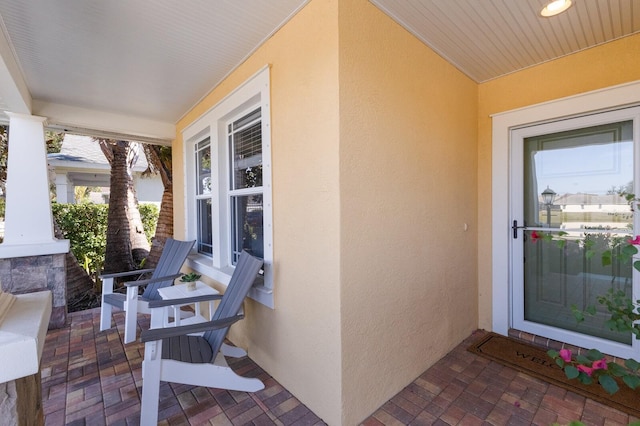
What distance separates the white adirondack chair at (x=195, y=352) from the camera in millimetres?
1796

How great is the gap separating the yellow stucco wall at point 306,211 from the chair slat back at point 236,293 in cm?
20

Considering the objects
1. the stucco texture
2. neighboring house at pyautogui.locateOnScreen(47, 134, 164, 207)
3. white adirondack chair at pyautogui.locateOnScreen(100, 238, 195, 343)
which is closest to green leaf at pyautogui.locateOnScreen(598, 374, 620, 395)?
the stucco texture

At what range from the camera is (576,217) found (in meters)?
2.79

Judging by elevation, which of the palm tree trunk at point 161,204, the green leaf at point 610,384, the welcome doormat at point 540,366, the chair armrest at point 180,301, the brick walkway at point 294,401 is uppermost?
the palm tree trunk at point 161,204

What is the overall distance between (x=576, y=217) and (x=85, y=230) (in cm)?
844

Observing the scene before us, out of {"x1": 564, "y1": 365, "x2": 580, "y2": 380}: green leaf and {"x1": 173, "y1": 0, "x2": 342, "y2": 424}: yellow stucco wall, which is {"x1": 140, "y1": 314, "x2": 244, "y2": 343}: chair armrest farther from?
{"x1": 564, "y1": 365, "x2": 580, "y2": 380}: green leaf

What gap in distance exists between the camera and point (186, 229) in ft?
14.4

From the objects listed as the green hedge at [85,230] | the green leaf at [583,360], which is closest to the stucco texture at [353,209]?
the green leaf at [583,360]

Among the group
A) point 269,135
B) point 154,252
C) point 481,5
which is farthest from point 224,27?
point 154,252

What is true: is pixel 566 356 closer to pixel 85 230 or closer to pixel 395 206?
pixel 395 206

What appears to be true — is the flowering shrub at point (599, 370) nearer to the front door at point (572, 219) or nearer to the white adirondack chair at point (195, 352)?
the front door at point (572, 219)

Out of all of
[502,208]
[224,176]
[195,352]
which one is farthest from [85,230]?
[502,208]

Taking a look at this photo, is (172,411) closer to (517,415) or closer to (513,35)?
(517,415)

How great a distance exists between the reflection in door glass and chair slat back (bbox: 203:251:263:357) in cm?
242
